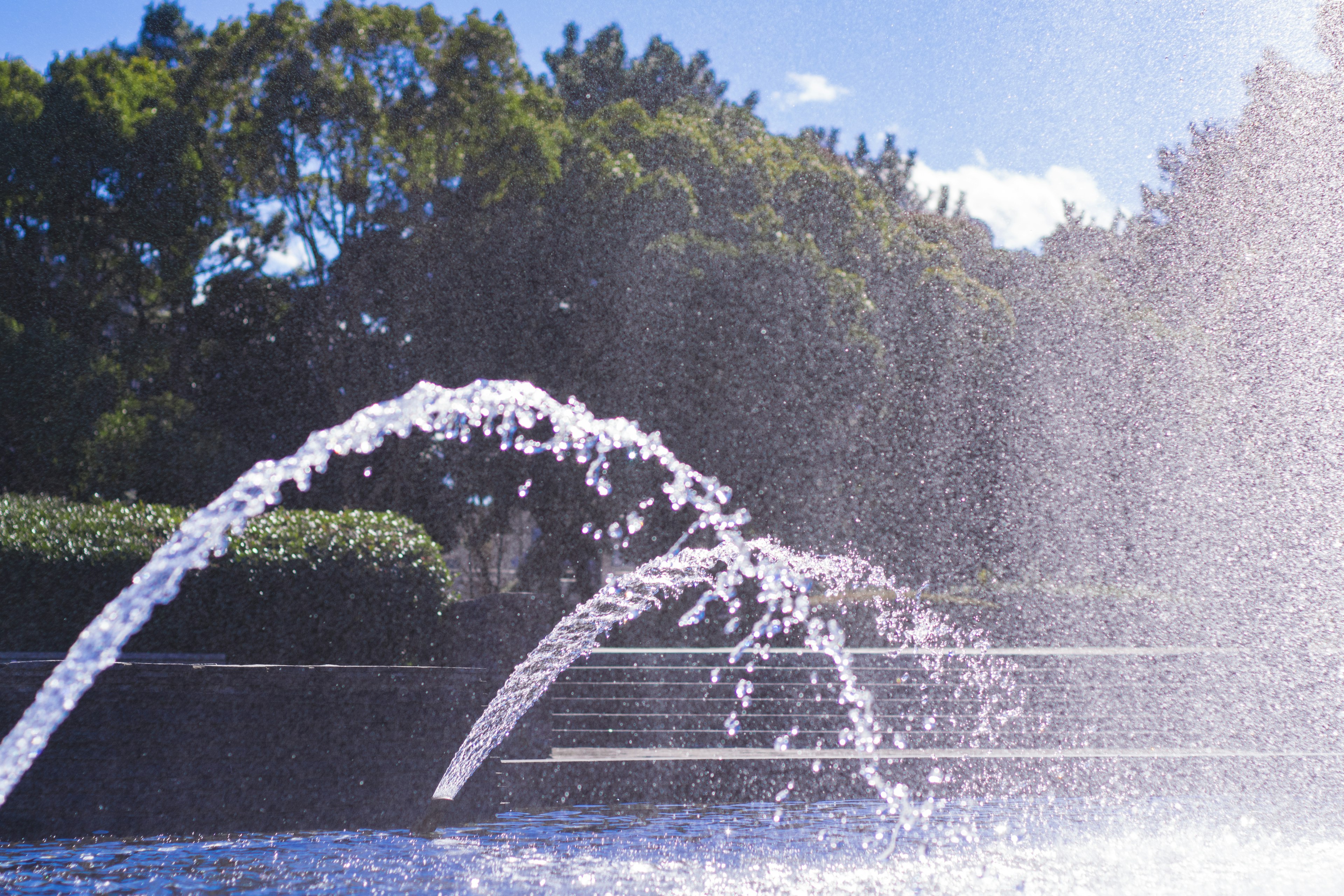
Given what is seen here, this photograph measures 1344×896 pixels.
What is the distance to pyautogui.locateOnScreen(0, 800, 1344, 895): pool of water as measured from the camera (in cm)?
497

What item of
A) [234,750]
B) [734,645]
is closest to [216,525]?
[234,750]

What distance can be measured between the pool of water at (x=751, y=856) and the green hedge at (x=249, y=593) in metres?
2.95

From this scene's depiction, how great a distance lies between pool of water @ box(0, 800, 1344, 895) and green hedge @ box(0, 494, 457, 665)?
295 cm

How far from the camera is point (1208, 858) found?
5609 mm

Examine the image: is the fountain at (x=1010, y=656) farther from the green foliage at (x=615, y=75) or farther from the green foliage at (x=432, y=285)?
the green foliage at (x=615, y=75)

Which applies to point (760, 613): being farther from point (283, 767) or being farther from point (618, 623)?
point (283, 767)

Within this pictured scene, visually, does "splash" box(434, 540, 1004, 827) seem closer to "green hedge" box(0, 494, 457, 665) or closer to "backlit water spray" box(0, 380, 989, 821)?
"backlit water spray" box(0, 380, 989, 821)

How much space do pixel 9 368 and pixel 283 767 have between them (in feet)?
33.7

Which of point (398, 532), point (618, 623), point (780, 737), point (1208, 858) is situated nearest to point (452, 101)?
point (618, 623)

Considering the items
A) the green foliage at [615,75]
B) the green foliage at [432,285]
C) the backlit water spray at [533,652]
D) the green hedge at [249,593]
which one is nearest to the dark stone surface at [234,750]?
the backlit water spray at [533,652]

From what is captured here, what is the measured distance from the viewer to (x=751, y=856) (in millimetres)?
5555

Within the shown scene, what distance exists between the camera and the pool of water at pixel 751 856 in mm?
4973

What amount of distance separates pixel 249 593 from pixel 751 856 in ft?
17.1

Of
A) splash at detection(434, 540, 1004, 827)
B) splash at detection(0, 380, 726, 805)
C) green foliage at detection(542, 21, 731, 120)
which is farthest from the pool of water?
green foliage at detection(542, 21, 731, 120)
